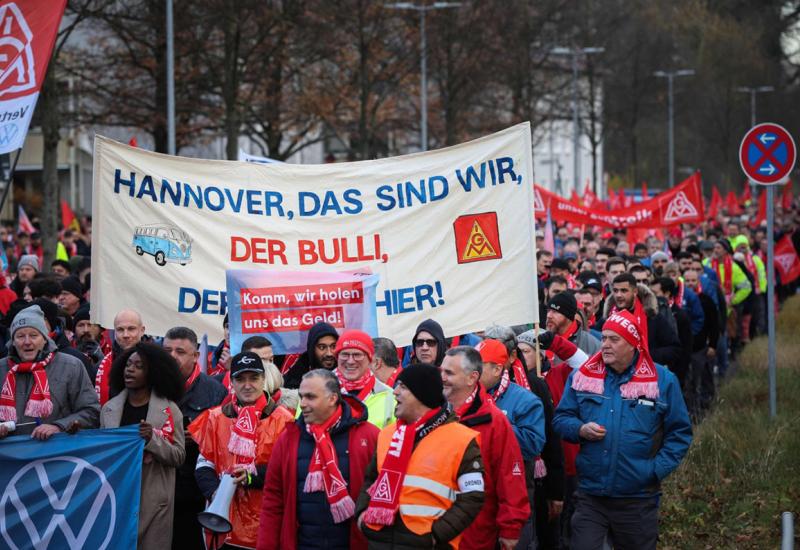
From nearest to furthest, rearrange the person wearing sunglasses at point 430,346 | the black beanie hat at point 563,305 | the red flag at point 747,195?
the person wearing sunglasses at point 430,346
the black beanie hat at point 563,305
the red flag at point 747,195

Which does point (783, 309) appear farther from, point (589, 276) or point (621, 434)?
point (621, 434)

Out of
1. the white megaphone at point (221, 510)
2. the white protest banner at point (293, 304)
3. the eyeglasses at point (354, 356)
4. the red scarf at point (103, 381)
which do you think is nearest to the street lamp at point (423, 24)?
the white protest banner at point (293, 304)

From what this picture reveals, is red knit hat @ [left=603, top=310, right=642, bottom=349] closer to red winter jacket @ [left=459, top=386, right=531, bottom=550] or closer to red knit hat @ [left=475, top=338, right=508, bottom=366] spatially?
red knit hat @ [left=475, top=338, right=508, bottom=366]

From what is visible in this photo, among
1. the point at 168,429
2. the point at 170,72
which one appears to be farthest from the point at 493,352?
the point at 170,72

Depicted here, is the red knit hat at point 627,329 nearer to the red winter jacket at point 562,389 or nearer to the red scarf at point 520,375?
the red scarf at point 520,375

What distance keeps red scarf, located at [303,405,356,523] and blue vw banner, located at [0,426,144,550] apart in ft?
4.60

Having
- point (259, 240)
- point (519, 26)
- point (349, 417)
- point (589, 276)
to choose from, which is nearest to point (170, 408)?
point (349, 417)

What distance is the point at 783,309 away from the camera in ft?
85.1

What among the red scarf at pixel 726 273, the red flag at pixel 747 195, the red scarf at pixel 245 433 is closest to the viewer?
the red scarf at pixel 245 433

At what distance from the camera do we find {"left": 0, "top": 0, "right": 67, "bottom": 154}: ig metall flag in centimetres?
927

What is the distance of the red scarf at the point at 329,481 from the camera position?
644cm

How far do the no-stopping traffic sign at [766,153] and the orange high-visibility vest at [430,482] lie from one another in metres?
7.32

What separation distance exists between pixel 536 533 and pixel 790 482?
9.00 feet

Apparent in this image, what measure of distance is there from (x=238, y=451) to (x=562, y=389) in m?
2.76
